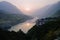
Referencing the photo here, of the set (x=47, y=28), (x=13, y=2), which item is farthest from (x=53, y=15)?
(x=13, y=2)

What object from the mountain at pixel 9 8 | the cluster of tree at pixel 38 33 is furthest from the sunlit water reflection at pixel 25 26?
the mountain at pixel 9 8

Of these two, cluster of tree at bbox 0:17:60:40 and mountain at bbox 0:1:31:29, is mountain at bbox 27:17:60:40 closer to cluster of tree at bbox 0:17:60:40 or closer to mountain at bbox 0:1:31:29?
cluster of tree at bbox 0:17:60:40

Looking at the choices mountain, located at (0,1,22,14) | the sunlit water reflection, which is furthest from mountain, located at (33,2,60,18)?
mountain, located at (0,1,22,14)

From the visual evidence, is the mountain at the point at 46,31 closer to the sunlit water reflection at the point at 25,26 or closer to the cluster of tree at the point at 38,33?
the cluster of tree at the point at 38,33

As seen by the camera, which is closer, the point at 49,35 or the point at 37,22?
the point at 49,35

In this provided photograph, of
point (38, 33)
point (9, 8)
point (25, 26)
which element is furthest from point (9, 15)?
point (38, 33)

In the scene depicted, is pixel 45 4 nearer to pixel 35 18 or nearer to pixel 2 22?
pixel 35 18
